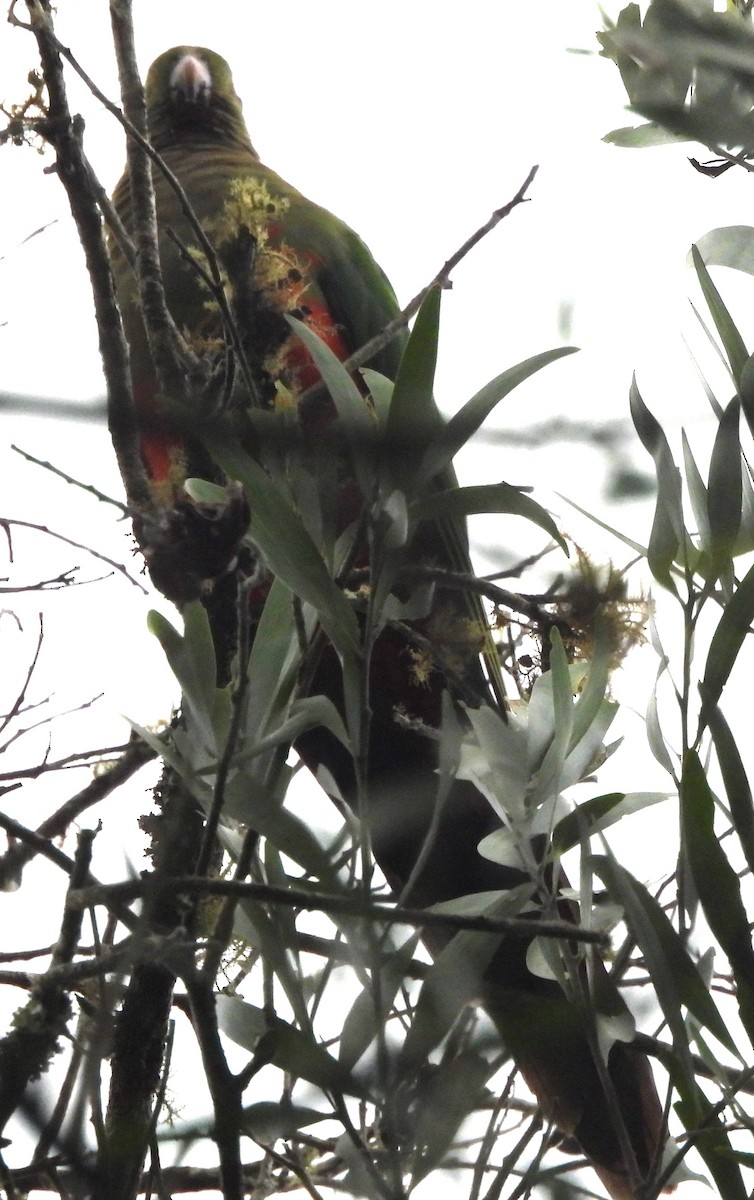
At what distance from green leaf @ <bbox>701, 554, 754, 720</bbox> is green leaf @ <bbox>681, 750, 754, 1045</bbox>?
0.08 meters

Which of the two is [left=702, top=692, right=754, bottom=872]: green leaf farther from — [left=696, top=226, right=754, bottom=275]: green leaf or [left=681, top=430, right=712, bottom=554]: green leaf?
[left=696, top=226, right=754, bottom=275]: green leaf

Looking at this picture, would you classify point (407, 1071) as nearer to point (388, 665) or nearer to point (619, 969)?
point (619, 969)

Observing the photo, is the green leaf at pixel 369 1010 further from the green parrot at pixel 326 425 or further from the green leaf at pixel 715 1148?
the green leaf at pixel 715 1148

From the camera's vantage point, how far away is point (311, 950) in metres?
0.91

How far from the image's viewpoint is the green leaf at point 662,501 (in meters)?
0.91

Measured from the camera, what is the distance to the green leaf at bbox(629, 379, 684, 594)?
0.91 m

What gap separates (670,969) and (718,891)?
6 centimetres

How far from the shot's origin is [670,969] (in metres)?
0.83

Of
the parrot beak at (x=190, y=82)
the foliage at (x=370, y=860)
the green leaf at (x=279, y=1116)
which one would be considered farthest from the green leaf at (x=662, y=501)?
the parrot beak at (x=190, y=82)

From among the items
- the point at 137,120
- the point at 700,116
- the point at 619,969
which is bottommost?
the point at 619,969

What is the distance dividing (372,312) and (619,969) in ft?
6.30

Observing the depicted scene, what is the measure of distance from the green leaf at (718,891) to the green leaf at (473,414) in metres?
0.28

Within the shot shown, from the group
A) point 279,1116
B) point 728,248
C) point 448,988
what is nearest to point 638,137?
point 728,248

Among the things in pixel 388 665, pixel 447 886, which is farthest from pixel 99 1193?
pixel 388 665
